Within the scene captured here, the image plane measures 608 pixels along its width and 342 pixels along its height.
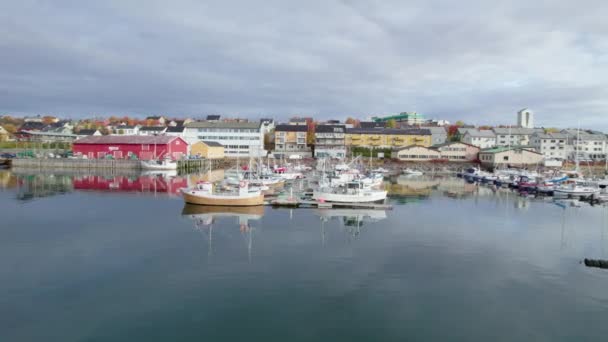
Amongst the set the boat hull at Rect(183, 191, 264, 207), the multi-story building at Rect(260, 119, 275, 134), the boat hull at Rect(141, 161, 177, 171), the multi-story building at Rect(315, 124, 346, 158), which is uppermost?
the multi-story building at Rect(260, 119, 275, 134)

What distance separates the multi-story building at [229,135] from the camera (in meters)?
67.6

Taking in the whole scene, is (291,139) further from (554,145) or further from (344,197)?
(344,197)

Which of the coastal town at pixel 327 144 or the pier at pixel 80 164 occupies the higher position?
the coastal town at pixel 327 144

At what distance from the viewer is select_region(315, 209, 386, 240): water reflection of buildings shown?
1794cm

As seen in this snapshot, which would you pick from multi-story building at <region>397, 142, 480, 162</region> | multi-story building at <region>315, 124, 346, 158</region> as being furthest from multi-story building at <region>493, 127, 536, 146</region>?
multi-story building at <region>315, 124, 346, 158</region>

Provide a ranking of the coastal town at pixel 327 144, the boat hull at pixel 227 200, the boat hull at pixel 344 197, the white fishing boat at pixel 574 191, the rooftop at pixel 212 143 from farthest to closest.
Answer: the rooftop at pixel 212 143 < the coastal town at pixel 327 144 < the white fishing boat at pixel 574 191 < the boat hull at pixel 344 197 < the boat hull at pixel 227 200

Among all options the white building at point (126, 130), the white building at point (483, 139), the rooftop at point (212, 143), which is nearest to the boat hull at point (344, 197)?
the rooftop at point (212, 143)

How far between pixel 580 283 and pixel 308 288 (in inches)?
299

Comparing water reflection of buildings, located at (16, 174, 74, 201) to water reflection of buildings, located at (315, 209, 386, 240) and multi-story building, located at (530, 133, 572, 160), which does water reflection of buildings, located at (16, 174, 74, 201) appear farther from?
multi-story building, located at (530, 133, 572, 160)

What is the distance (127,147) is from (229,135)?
18904mm

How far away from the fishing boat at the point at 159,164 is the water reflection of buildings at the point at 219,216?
2649 centimetres

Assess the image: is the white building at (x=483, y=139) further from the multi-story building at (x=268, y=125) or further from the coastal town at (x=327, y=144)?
the multi-story building at (x=268, y=125)

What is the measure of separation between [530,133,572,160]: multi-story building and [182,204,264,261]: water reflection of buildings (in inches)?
2324

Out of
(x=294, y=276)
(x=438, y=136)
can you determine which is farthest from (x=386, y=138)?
(x=294, y=276)
